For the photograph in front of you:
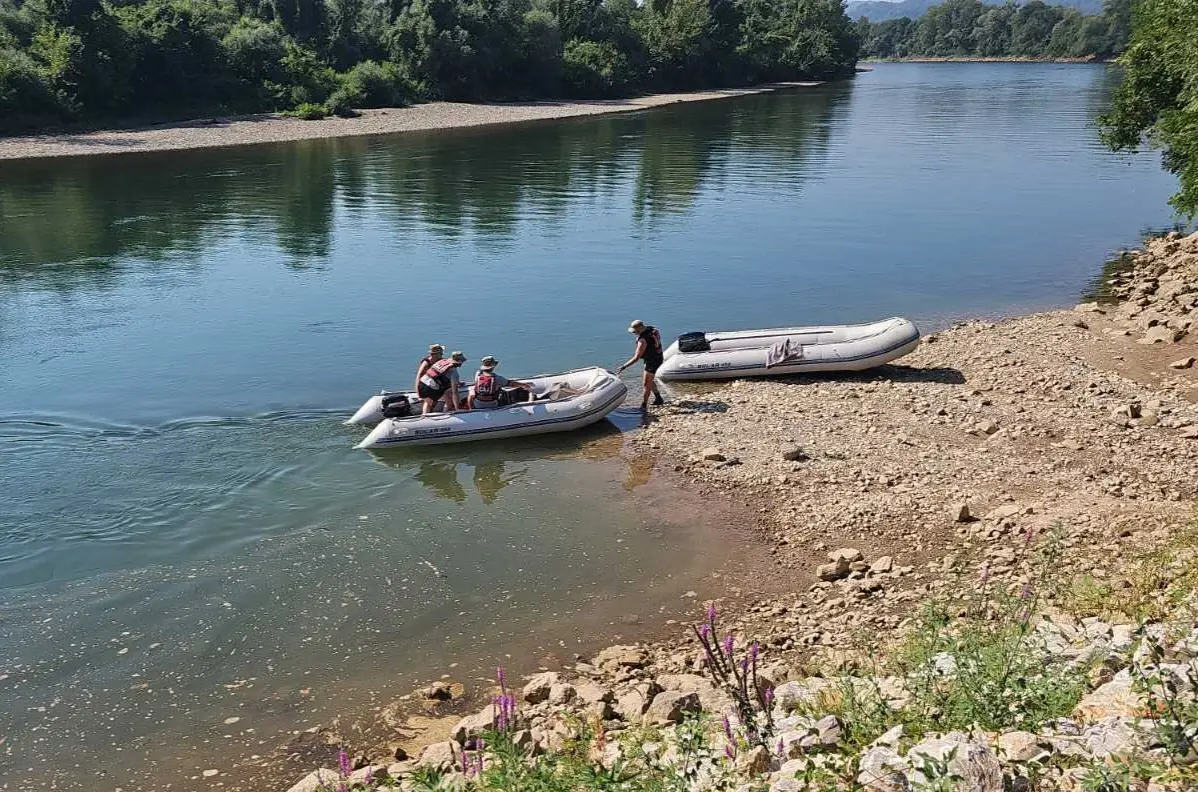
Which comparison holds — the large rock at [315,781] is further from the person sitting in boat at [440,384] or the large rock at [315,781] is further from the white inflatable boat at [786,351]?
the white inflatable boat at [786,351]

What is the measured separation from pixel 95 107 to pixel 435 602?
6169 cm

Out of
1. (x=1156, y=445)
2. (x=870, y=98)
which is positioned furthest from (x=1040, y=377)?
(x=870, y=98)

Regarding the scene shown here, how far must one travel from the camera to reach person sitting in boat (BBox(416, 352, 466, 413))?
1633 cm

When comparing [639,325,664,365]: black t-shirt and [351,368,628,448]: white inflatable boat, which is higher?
[639,325,664,365]: black t-shirt

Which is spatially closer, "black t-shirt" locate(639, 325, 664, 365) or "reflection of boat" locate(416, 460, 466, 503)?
"reflection of boat" locate(416, 460, 466, 503)

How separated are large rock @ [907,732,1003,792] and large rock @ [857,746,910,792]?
0.06 meters

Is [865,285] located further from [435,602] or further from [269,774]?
[269,774]

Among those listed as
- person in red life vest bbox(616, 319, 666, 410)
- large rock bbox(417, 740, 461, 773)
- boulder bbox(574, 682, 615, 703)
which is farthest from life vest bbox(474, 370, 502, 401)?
large rock bbox(417, 740, 461, 773)

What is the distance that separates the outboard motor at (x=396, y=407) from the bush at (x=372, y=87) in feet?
205

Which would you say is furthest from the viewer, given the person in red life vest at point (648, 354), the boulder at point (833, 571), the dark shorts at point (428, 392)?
the person in red life vest at point (648, 354)

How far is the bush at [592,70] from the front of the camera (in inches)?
3625

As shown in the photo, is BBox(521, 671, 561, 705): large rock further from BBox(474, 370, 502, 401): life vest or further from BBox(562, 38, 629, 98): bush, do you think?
BBox(562, 38, 629, 98): bush

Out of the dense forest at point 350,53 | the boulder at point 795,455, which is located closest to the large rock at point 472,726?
the boulder at point 795,455

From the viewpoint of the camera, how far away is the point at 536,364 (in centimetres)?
2089
